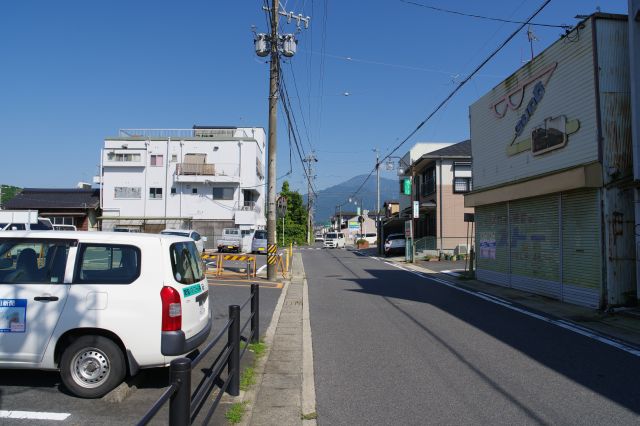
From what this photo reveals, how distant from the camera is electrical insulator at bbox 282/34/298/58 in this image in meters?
18.6

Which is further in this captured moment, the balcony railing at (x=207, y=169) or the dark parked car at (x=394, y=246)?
the balcony railing at (x=207, y=169)

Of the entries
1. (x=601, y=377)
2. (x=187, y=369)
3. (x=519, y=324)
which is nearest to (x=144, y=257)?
(x=187, y=369)

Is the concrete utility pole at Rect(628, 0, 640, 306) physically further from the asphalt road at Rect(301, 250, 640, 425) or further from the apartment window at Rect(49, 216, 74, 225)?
the apartment window at Rect(49, 216, 74, 225)

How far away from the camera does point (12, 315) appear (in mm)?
5109

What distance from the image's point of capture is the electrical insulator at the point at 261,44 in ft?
60.0

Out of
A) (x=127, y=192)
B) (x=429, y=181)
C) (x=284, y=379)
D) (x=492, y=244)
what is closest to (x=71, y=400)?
(x=284, y=379)

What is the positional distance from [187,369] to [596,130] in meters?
11.0

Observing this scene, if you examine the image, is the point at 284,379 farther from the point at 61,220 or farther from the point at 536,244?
the point at 61,220

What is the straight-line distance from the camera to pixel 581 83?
11.8 meters

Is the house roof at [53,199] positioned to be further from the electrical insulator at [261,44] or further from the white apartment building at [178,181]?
the electrical insulator at [261,44]

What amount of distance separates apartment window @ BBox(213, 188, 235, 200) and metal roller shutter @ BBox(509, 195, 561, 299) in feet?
120

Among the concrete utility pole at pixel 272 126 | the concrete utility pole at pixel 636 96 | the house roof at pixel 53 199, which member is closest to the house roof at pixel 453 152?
the concrete utility pole at pixel 272 126

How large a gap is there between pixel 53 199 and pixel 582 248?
46586 mm

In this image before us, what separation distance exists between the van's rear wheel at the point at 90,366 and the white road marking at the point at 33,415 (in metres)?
0.38
